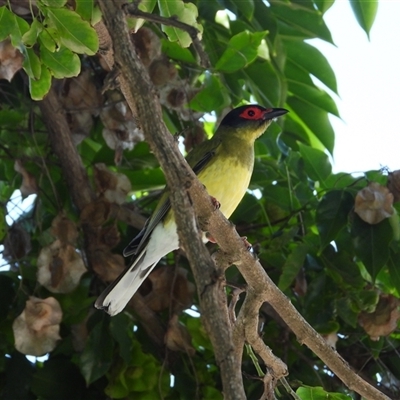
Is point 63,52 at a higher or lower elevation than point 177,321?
higher

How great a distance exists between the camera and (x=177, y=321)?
10.3ft

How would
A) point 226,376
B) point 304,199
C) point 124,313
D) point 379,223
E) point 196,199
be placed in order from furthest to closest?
point 304,199, point 124,313, point 379,223, point 196,199, point 226,376

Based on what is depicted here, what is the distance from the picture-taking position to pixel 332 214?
9.95 ft

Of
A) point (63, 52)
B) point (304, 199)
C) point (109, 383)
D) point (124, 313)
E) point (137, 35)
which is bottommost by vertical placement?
point (109, 383)

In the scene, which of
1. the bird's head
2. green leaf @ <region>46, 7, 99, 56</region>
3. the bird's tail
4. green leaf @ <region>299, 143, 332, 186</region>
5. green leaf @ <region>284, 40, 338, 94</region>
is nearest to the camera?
green leaf @ <region>46, 7, 99, 56</region>

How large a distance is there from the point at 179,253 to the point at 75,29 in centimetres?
160

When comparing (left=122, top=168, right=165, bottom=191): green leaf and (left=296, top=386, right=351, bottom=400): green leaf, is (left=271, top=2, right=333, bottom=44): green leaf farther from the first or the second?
(left=296, top=386, right=351, bottom=400): green leaf

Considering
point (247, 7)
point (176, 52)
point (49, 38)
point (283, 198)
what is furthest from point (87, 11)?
point (283, 198)

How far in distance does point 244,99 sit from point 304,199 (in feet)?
2.32

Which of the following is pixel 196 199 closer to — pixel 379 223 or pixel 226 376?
pixel 226 376

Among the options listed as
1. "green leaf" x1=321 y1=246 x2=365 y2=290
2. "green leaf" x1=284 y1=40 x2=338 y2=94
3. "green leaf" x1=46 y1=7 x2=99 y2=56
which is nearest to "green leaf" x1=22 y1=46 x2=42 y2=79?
"green leaf" x1=46 y1=7 x2=99 y2=56

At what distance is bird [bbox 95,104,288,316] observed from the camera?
2973 mm

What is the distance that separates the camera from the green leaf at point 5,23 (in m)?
2.00

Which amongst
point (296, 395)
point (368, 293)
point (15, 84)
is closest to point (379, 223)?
point (368, 293)
